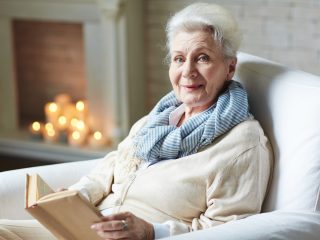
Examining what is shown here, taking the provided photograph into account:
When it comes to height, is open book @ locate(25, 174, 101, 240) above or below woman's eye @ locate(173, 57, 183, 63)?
below

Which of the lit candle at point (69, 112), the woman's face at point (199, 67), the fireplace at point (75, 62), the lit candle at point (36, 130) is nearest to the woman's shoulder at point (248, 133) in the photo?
the woman's face at point (199, 67)

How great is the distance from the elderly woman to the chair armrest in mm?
125

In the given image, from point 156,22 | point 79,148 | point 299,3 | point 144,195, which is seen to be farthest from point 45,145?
point 144,195

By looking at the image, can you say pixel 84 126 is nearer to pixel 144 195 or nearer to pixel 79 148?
pixel 79 148

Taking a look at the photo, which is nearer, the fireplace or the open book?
the open book

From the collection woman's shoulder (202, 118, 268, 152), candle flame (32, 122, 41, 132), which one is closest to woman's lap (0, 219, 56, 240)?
woman's shoulder (202, 118, 268, 152)

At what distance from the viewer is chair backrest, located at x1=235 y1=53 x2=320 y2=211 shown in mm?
1675

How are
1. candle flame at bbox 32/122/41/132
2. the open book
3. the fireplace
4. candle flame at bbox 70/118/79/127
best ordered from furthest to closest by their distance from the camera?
1. candle flame at bbox 32/122/41/132
2. candle flame at bbox 70/118/79/127
3. the fireplace
4. the open book

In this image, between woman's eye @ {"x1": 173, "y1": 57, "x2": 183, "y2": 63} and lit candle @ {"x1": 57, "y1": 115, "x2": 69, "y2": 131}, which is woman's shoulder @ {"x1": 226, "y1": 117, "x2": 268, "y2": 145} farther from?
lit candle @ {"x1": 57, "y1": 115, "x2": 69, "y2": 131}

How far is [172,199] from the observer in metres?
1.78

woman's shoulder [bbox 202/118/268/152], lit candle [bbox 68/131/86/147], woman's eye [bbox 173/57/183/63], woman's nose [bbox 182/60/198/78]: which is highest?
woman's eye [bbox 173/57/183/63]

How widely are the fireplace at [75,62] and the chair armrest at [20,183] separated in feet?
4.62

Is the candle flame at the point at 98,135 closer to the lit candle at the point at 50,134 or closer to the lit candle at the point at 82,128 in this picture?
the lit candle at the point at 82,128

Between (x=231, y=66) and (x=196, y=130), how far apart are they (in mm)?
230
